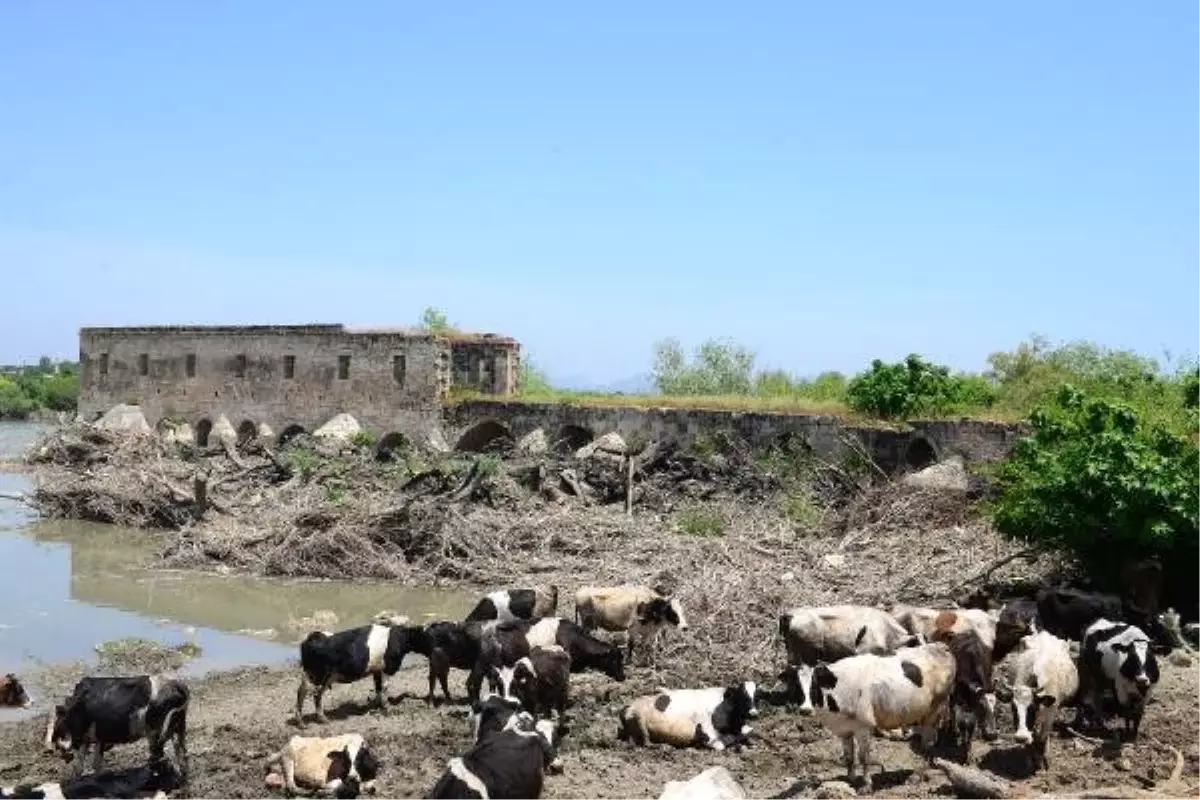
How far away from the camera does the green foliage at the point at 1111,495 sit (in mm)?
14625

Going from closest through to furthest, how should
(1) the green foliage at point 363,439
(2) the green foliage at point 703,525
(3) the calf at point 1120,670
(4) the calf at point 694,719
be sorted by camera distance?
(3) the calf at point 1120,670 < (4) the calf at point 694,719 < (2) the green foliage at point 703,525 < (1) the green foliage at point 363,439

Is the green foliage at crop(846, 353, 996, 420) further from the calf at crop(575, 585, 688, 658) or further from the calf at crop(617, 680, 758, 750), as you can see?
the calf at crop(617, 680, 758, 750)

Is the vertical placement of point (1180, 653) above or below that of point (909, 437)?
below

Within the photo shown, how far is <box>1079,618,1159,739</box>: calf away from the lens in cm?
1020

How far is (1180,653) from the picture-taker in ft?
42.3

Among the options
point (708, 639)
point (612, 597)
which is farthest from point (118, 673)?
point (708, 639)

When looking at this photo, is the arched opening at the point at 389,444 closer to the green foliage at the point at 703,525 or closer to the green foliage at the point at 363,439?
the green foliage at the point at 363,439

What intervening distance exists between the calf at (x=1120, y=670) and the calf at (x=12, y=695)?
10068 mm

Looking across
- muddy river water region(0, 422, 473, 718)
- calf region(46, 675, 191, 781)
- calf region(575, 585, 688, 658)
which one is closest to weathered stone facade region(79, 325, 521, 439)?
muddy river water region(0, 422, 473, 718)

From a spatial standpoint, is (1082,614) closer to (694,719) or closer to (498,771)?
(694,719)

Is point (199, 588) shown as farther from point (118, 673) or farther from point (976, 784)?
point (976, 784)

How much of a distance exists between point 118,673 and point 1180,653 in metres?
11.4

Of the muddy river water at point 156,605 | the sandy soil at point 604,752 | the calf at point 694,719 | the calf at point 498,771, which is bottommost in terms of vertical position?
the muddy river water at point 156,605

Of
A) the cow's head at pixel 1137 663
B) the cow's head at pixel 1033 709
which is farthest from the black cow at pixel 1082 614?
the cow's head at pixel 1033 709
